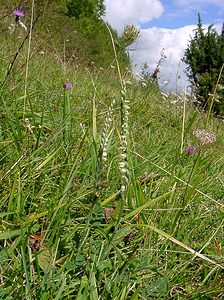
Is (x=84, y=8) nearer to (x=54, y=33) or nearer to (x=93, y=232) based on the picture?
(x=54, y=33)

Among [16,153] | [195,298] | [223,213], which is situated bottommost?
[195,298]

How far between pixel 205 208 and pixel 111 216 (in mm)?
444

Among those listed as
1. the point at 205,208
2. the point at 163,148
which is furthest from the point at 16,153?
the point at 163,148

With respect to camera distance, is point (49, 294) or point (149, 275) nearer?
point (49, 294)

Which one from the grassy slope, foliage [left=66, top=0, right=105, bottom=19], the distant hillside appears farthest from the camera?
foliage [left=66, top=0, right=105, bottom=19]

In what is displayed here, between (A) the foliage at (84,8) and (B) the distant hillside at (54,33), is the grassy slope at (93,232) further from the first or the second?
(A) the foliage at (84,8)

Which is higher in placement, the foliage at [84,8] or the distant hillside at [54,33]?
the foliage at [84,8]

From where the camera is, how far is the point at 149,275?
1.17 metres

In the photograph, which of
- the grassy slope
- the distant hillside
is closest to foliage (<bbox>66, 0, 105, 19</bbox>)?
the distant hillside

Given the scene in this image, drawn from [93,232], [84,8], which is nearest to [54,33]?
[93,232]

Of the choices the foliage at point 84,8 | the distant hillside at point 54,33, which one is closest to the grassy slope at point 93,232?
the distant hillside at point 54,33

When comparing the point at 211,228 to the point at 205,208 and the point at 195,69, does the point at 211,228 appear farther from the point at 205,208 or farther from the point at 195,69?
the point at 195,69

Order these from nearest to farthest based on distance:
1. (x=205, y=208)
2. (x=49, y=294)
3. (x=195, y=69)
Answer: (x=49, y=294), (x=205, y=208), (x=195, y=69)

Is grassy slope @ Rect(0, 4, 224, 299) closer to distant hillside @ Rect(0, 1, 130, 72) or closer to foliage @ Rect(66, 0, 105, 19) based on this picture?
distant hillside @ Rect(0, 1, 130, 72)
